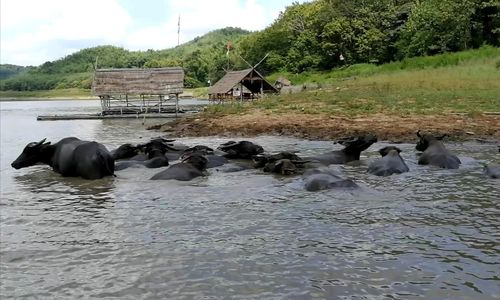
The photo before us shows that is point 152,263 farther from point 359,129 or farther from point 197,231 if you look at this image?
point 359,129

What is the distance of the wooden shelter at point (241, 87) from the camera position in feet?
120

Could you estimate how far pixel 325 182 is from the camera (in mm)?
8266

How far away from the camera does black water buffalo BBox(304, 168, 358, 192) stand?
26.6ft

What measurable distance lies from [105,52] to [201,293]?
5562 inches

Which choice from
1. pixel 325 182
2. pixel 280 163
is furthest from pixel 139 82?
pixel 325 182

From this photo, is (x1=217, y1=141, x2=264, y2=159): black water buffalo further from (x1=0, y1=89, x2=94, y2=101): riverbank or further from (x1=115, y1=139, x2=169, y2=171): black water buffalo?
(x1=0, y1=89, x2=94, y2=101): riverbank

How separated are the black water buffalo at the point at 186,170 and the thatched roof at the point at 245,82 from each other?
85.1 ft

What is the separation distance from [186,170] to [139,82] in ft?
88.3

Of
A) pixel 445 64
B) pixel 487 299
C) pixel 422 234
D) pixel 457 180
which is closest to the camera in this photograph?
pixel 487 299

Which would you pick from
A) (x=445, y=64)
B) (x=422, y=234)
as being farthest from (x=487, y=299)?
(x=445, y=64)

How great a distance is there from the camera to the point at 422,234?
19.6ft

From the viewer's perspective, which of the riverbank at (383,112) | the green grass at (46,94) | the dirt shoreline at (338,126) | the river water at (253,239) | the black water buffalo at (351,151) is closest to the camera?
the river water at (253,239)

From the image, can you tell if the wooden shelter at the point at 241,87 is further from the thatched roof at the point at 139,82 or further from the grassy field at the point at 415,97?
the grassy field at the point at 415,97

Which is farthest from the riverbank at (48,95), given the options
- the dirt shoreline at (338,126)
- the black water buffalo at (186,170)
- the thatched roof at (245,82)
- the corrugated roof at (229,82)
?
the black water buffalo at (186,170)
